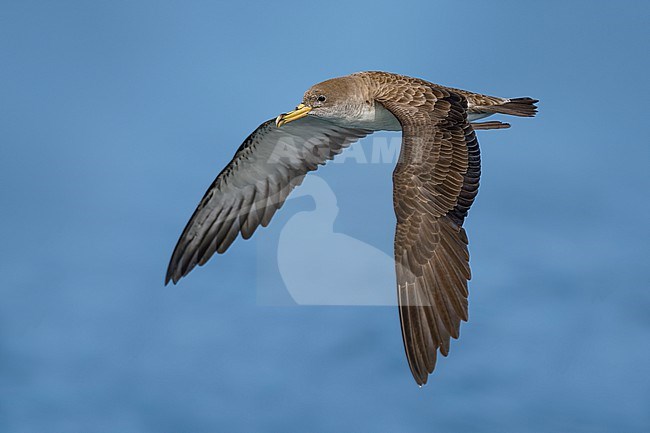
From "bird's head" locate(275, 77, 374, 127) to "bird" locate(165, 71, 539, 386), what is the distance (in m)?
0.01

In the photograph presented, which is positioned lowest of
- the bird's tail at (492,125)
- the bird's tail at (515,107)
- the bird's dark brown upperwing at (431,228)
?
the bird's dark brown upperwing at (431,228)

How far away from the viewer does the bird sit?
10.6m

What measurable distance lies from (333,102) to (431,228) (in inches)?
82.8

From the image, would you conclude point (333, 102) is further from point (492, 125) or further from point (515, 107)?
point (515, 107)

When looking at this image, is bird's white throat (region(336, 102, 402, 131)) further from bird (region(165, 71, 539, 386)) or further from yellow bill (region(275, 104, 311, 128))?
yellow bill (region(275, 104, 311, 128))

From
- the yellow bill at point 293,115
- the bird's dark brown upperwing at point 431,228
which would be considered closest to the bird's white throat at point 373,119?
the yellow bill at point 293,115

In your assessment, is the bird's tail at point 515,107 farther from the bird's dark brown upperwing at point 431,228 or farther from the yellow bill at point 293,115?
the yellow bill at point 293,115

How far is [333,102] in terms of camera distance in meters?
12.1

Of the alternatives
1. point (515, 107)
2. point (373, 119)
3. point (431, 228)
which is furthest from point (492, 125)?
point (431, 228)

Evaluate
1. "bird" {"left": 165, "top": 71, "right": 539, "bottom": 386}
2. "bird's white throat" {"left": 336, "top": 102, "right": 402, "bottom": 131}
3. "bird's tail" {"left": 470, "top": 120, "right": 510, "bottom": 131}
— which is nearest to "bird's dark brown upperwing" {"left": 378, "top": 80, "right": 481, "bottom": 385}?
"bird" {"left": 165, "top": 71, "right": 539, "bottom": 386}

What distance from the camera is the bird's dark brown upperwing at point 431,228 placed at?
10406 millimetres

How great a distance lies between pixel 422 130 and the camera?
11.2 metres

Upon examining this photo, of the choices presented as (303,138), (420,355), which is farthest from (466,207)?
(303,138)

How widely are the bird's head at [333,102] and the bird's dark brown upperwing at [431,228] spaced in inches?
32.9
